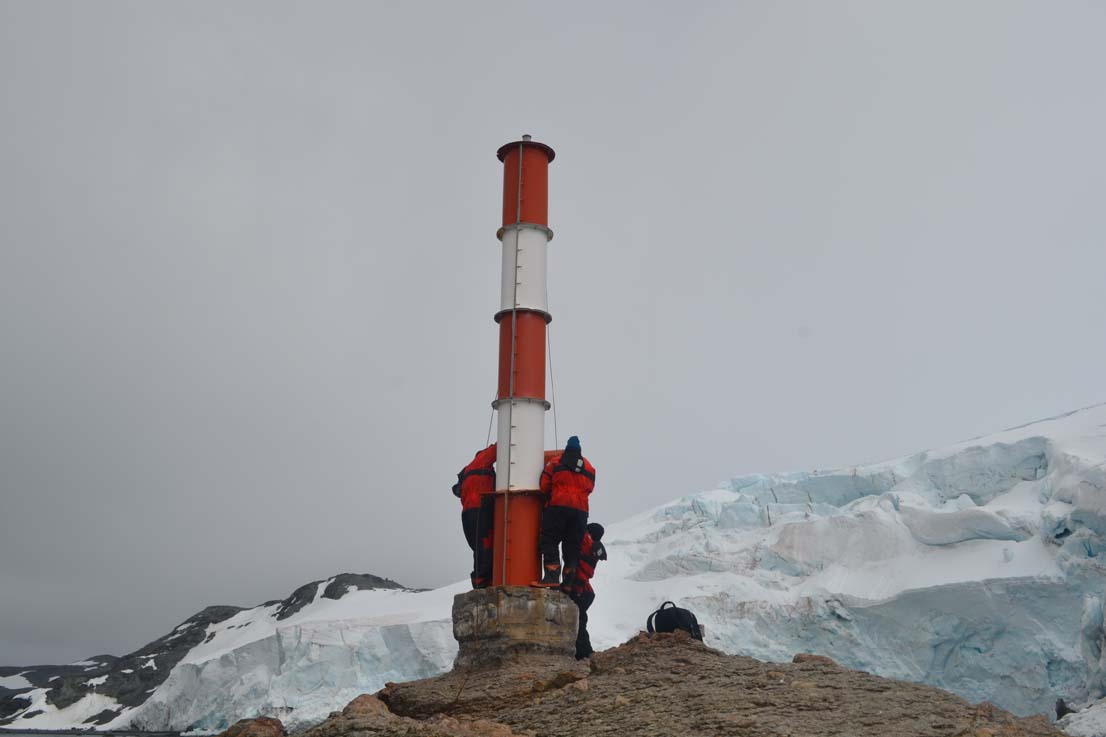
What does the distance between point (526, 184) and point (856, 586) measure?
69.3 feet

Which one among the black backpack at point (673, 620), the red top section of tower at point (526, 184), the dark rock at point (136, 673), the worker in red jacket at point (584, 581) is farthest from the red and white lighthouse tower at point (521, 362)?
the dark rock at point (136, 673)

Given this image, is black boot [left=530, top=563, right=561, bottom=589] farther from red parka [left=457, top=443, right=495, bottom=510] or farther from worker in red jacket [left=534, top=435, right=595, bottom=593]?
red parka [left=457, top=443, right=495, bottom=510]

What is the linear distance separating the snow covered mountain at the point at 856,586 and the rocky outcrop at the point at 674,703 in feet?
51.2

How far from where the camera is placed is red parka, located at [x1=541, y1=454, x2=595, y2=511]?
8.73m

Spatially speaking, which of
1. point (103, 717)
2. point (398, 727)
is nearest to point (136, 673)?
point (103, 717)

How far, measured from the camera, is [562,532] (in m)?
8.75

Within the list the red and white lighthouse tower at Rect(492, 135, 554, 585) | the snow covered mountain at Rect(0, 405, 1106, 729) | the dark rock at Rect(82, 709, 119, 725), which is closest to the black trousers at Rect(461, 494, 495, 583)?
the red and white lighthouse tower at Rect(492, 135, 554, 585)

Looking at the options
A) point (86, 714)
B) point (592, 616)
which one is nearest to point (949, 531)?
point (592, 616)

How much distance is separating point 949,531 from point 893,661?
3.92 m

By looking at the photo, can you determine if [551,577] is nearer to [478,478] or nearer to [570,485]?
[570,485]

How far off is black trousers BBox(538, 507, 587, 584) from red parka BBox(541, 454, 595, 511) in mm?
65

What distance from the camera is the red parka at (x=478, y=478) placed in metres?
9.45

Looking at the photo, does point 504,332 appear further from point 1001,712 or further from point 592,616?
point 592,616

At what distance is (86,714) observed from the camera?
51188 mm
